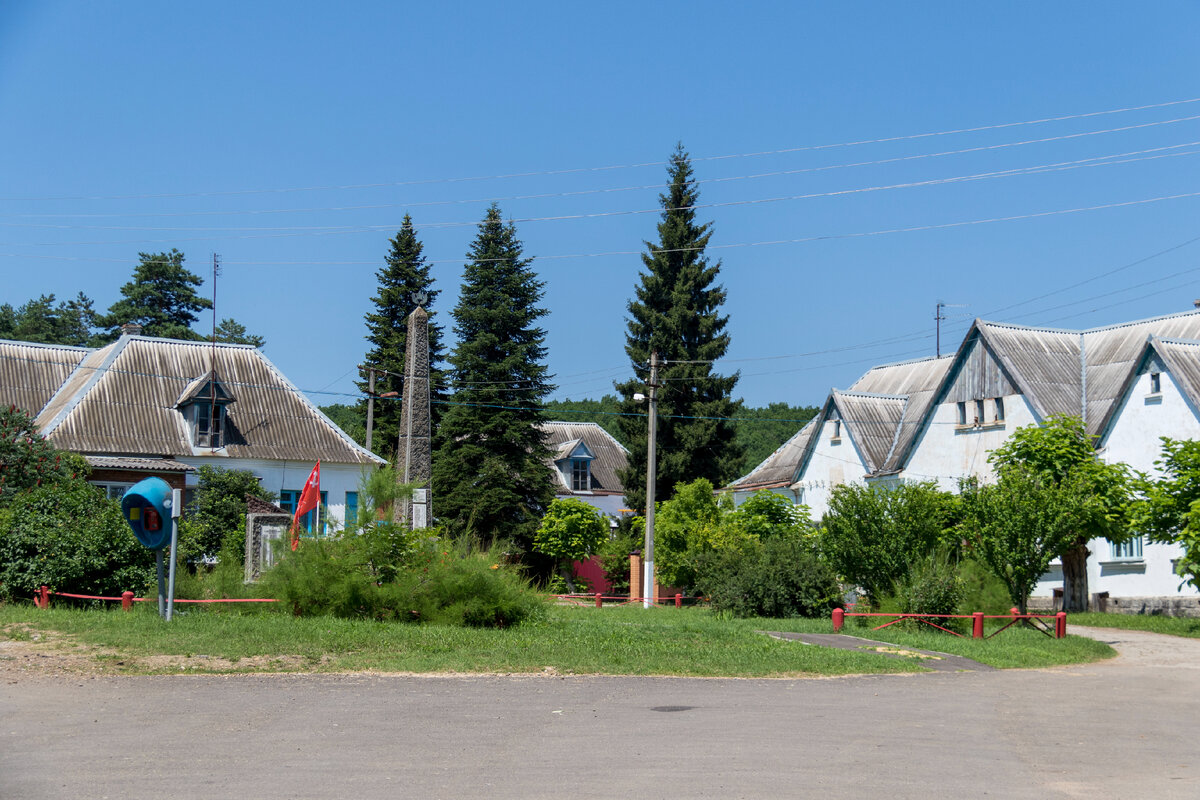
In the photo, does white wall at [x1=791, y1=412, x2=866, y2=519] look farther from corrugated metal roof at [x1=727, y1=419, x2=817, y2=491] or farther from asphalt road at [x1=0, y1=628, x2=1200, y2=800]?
asphalt road at [x1=0, y1=628, x2=1200, y2=800]

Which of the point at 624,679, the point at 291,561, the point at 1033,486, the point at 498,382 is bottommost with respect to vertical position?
the point at 624,679

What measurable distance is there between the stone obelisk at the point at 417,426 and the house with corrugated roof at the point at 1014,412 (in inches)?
717

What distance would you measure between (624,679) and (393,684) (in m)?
3.26

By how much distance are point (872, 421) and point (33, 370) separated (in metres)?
34.1

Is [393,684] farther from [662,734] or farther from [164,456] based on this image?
[164,456]

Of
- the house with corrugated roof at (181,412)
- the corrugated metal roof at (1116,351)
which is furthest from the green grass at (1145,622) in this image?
the house with corrugated roof at (181,412)

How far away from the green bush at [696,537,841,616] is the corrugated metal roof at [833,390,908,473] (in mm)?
19174

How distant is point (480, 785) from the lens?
849 centimetres

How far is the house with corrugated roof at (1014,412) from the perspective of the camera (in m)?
34.2

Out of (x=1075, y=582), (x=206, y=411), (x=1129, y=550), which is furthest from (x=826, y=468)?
(x=206, y=411)

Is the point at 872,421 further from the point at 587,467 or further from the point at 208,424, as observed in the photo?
the point at 208,424

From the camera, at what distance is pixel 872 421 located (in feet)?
157

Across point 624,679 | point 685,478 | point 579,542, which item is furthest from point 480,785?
point 685,478

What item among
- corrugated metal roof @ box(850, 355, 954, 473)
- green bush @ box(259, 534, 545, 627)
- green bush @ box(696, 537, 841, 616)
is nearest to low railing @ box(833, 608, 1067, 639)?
green bush @ box(696, 537, 841, 616)
